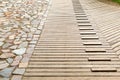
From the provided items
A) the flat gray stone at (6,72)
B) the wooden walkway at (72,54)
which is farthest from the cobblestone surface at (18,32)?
the wooden walkway at (72,54)

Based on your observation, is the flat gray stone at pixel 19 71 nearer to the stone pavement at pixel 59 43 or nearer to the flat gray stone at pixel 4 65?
the stone pavement at pixel 59 43

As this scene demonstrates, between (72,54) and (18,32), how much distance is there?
7.60 feet

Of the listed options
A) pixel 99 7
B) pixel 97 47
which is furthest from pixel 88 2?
pixel 97 47

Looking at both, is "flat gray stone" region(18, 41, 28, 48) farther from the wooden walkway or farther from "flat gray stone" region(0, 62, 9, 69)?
"flat gray stone" region(0, 62, 9, 69)

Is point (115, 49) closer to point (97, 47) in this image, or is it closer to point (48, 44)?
point (97, 47)

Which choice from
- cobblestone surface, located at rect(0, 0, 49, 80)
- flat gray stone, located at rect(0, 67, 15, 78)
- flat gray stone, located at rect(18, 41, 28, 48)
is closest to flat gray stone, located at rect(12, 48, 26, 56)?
cobblestone surface, located at rect(0, 0, 49, 80)

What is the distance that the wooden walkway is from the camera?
4863 mm

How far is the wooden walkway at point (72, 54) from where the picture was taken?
4863mm

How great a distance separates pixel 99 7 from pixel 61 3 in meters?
1.96

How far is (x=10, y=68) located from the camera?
5.07 m

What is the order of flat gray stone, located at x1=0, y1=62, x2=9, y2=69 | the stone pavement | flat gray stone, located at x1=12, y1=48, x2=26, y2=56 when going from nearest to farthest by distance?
the stone pavement < flat gray stone, located at x1=0, y1=62, x2=9, y2=69 < flat gray stone, located at x1=12, y1=48, x2=26, y2=56

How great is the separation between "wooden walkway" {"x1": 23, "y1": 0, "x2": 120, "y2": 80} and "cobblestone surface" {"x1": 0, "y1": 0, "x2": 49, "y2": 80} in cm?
22

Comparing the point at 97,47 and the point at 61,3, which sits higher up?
the point at 97,47

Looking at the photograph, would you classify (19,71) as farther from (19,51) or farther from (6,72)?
(19,51)
